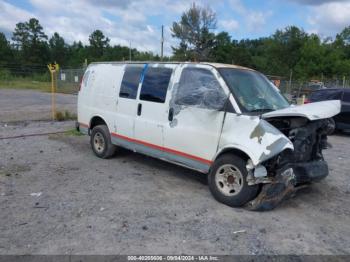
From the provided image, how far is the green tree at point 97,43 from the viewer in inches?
3123

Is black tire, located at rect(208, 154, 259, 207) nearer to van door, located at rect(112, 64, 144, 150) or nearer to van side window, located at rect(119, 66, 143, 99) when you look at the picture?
van door, located at rect(112, 64, 144, 150)

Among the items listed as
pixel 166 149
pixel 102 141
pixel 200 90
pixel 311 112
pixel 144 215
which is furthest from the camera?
pixel 102 141

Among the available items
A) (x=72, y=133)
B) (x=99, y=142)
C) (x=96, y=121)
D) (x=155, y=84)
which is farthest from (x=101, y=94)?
(x=72, y=133)

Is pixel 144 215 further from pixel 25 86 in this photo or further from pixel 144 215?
pixel 25 86

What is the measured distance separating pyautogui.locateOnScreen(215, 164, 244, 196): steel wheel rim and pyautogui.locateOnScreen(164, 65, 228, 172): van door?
273 mm

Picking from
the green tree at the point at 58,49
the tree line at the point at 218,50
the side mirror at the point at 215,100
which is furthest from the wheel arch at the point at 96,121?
the green tree at the point at 58,49

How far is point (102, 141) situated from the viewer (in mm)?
6898

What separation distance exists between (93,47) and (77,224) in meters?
81.0

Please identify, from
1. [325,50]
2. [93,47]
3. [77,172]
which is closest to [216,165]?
[77,172]

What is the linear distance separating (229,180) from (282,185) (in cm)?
71

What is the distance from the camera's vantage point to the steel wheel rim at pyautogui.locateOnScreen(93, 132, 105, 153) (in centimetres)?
Answer: 688

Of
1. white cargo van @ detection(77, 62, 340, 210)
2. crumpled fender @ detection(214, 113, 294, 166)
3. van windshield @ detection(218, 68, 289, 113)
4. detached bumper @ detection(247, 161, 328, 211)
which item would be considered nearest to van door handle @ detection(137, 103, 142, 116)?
white cargo van @ detection(77, 62, 340, 210)

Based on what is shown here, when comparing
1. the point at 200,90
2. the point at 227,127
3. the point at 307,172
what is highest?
the point at 200,90

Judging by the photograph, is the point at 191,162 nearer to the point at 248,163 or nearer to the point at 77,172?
the point at 248,163
